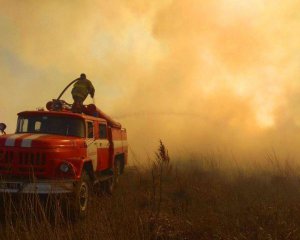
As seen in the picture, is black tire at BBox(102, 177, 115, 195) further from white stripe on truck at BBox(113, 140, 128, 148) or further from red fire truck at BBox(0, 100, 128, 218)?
white stripe on truck at BBox(113, 140, 128, 148)

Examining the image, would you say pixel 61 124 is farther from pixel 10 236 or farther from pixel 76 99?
pixel 10 236

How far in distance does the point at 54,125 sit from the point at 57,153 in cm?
146

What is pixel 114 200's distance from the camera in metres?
6.38

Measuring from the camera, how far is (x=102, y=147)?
436 inches

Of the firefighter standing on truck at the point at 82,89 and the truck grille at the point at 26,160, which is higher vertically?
the firefighter standing on truck at the point at 82,89

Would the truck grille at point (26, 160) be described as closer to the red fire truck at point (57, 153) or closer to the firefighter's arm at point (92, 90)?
the red fire truck at point (57, 153)

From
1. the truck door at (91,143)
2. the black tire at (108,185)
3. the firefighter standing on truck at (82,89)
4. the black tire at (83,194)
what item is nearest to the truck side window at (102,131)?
the truck door at (91,143)

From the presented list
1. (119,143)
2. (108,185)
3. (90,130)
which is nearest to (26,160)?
(90,130)

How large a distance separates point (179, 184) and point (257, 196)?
295 centimetres

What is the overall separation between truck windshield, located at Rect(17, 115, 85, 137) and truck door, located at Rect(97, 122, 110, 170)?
3.71 ft

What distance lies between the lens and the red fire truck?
7684mm

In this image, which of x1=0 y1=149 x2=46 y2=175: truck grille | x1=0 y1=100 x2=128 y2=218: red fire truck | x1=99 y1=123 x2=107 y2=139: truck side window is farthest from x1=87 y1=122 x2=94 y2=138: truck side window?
x1=0 y1=149 x2=46 y2=175: truck grille

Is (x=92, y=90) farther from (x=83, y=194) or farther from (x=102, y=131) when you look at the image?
(x=83, y=194)

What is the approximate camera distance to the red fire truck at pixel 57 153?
768 cm
